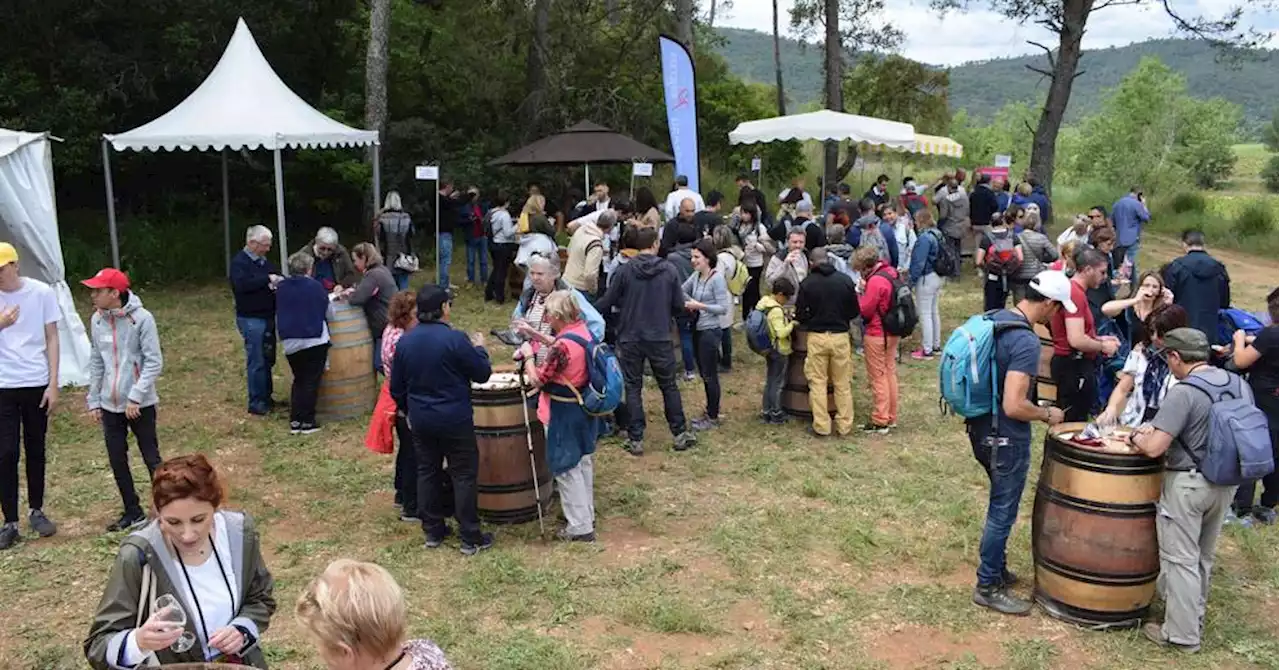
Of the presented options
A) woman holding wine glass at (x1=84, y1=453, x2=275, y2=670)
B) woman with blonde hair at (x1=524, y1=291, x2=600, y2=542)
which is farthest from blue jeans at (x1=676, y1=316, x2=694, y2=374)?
woman holding wine glass at (x1=84, y1=453, x2=275, y2=670)

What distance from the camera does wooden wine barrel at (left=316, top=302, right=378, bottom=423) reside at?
788cm

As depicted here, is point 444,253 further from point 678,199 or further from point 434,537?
point 434,537

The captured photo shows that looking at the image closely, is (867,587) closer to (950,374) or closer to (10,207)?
(950,374)

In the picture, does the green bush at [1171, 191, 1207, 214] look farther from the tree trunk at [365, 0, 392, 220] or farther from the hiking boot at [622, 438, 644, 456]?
the hiking boot at [622, 438, 644, 456]

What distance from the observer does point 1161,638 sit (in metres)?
4.52

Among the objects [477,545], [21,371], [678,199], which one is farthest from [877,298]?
[21,371]

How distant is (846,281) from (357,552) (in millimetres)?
4088

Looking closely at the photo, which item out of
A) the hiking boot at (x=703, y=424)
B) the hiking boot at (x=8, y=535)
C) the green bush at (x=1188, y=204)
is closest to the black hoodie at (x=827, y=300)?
the hiking boot at (x=703, y=424)

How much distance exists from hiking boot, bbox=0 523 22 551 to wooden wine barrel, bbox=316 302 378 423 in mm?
2649

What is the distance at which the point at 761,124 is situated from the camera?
16.2 m

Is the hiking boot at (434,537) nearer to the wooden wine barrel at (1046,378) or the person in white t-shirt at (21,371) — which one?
the person in white t-shirt at (21,371)

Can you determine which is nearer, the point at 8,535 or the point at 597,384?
the point at 597,384

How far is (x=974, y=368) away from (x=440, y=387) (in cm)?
269

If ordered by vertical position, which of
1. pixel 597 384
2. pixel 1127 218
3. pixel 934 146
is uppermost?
pixel 934 146
